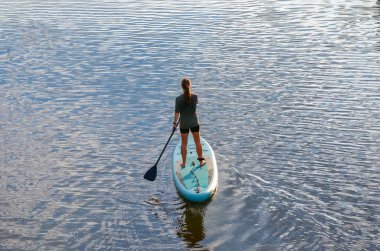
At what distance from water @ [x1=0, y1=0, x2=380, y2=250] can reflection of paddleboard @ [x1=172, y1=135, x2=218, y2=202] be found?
31 cm

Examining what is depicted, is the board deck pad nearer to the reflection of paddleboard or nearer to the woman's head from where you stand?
the reflection of paddleboard

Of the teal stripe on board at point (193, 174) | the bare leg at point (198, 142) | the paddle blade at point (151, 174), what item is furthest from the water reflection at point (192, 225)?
the bare leg at point (198, 142)

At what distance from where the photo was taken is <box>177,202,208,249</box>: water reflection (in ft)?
44.9

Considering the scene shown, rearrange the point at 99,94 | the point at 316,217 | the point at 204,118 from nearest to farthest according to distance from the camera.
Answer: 1. the point at 316,217
2. the point at 204,118
3. the point at 99,94

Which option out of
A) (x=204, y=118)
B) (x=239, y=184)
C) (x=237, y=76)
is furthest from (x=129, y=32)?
(x=239, y=184)

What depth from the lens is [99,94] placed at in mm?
24141

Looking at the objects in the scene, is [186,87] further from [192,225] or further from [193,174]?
[192,225]

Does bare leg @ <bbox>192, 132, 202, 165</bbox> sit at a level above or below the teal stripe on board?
above

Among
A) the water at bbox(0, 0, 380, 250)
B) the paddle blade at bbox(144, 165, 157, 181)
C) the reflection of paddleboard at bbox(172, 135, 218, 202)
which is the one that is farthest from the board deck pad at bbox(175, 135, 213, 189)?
the paddle blade at bbox(144, 165, 157, 181)

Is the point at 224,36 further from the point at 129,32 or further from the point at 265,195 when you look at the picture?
the point at 265,195

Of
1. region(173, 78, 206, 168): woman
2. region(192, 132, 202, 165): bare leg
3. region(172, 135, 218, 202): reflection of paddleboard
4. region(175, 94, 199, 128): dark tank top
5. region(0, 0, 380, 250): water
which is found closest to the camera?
region(0, 0, 380, 250): water

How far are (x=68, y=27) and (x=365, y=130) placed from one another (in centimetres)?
2158

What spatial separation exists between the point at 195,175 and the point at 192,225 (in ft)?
6.39

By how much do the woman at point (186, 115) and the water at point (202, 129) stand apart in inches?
36.3
